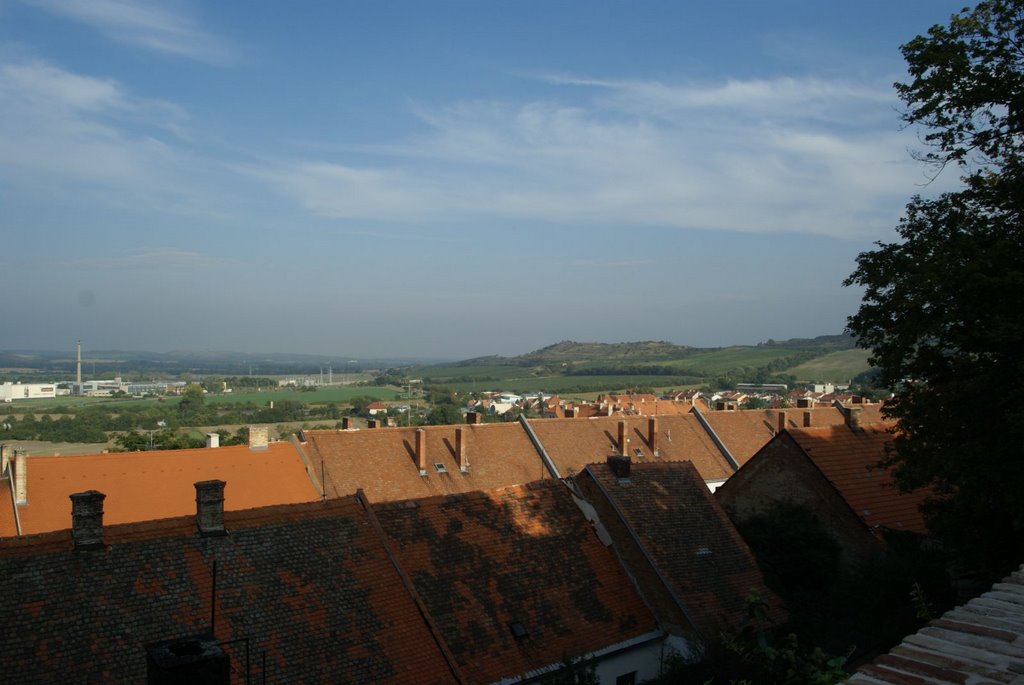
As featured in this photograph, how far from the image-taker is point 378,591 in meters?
16.6

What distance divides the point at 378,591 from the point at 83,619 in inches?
207

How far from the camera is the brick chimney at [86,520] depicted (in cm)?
1487

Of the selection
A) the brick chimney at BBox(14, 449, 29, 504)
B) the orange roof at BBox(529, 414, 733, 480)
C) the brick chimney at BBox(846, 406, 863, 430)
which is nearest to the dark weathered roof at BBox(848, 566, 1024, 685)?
the brick chimney at BBox(846, 406, 863, 430)

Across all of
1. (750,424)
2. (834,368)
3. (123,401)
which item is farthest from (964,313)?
(123,401)

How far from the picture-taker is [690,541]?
70.7ft

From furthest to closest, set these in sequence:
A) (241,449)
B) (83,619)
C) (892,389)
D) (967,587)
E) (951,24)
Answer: (241,449) < (967,587) < (892,389) < (951,24) < (83,619)

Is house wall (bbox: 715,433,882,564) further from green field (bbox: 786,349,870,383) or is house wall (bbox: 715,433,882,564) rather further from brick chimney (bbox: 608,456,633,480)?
green field (bbox: 786,349,870,383)

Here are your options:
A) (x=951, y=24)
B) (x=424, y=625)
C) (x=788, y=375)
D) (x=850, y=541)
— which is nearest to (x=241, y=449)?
(x=424, y=625)

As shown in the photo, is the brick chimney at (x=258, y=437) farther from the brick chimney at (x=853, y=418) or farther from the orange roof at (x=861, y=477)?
the brick chimney at (x=853, y=418)

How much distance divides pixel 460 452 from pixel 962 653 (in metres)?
33.3

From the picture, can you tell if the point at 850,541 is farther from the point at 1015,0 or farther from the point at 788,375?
the point at 788,375

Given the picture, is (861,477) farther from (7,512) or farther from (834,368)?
(834,368)

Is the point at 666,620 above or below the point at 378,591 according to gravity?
below

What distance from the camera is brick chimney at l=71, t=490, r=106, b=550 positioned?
14.9 metres
